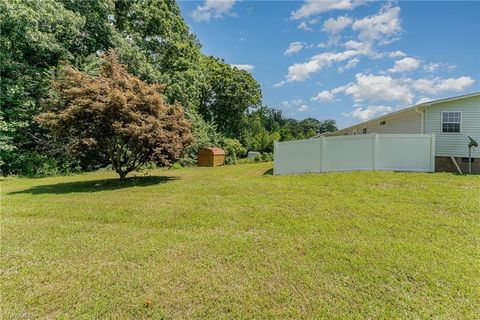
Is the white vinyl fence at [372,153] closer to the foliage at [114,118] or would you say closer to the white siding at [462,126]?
the white siding at [462,126]

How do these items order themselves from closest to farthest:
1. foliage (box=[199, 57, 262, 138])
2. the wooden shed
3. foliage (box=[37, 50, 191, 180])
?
foliage (box=[37, 50, 191, 180]), the wooden shed, foliage (box=[199, 57, 262, 138])

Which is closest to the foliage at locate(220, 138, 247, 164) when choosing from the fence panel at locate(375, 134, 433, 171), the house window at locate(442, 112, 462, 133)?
the fence panel at locate(375, 134, 433, 171)

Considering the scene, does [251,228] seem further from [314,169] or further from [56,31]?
A: [56,31]

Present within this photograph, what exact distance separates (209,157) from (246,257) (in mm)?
19696

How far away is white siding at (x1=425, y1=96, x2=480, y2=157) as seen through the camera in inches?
493

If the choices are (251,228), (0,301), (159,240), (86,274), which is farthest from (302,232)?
(0,301)

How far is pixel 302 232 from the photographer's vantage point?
16.0 feet

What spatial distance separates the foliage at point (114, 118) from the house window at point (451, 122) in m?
12.2

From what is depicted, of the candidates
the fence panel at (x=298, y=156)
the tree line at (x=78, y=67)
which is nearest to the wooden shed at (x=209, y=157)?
the tree line at (x=78, y=67)

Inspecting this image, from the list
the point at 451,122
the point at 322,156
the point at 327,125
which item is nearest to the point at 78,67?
the point at 322,156

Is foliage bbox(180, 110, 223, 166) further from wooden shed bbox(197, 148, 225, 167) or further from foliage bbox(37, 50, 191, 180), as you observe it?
foliage bbox(37, 50, 191, 180)

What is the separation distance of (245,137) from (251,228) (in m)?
33.2

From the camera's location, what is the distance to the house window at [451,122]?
1279 centimetres

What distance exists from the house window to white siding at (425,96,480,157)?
14 centimetres
